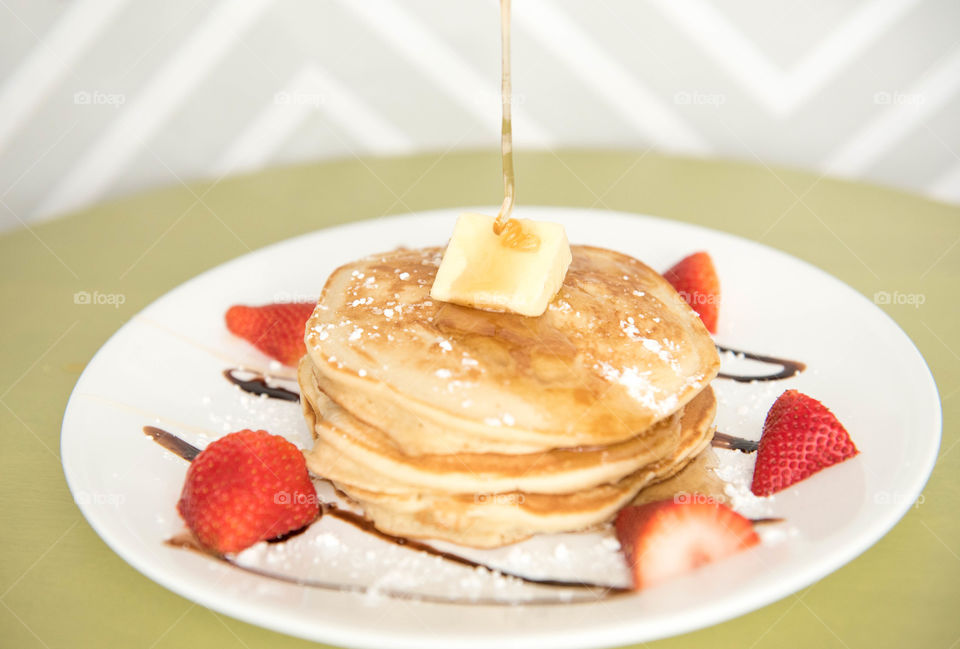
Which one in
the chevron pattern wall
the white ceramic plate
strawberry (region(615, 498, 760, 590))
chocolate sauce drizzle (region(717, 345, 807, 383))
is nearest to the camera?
the white ceramic plate

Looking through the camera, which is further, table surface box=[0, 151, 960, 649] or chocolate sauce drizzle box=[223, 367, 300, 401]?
chocolate sauce drizzle box=[223, 367, 300, 401]

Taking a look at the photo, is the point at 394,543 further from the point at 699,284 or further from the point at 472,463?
the point at 699,284

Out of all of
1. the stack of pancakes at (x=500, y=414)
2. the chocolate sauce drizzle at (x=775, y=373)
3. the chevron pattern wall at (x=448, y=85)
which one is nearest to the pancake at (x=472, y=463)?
the stack of pancakes at (x=500, y=414)

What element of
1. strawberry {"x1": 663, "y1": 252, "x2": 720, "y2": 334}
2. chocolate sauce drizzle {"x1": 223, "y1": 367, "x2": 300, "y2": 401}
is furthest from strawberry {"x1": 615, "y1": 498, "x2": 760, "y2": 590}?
chocolate sauce drizzle {"x1": 223, "y1": 367, "x2": 300, "y2": 401}

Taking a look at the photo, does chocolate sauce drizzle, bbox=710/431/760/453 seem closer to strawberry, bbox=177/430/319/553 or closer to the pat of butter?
the pat of butter

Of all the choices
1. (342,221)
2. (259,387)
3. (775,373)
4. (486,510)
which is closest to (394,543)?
(486,510)

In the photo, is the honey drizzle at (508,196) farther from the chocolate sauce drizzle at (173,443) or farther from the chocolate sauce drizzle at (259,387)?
the chocolate sauce drizzle at (173,443)
